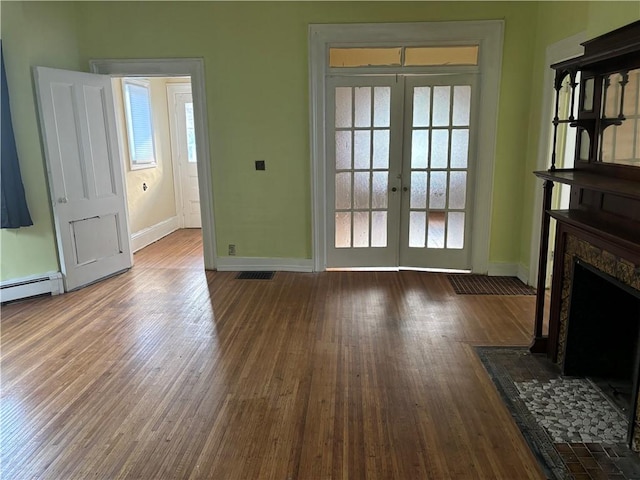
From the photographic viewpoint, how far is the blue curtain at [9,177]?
3980 mm

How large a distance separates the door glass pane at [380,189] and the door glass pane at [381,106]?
1.73 ft

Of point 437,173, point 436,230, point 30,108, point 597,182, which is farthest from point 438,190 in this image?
point 30,108

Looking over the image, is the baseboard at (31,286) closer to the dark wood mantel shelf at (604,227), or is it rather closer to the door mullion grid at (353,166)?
the door mullion grid at (353,166)

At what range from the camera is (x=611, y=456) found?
6.92ft

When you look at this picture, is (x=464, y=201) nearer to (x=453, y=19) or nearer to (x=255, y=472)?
(x=453, y=19)

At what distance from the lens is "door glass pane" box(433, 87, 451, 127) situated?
181 inches

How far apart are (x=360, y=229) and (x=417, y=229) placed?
2.03 ft

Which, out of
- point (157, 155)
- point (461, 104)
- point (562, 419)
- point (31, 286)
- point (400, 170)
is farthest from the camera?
point (157, 155)

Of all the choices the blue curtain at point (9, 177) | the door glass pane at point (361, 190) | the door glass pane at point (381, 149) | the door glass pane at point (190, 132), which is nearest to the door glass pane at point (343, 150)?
the door glass pane at point (361, 190)

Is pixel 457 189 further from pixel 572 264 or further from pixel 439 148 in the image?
pixel 572 264

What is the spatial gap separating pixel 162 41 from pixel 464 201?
11.6ft

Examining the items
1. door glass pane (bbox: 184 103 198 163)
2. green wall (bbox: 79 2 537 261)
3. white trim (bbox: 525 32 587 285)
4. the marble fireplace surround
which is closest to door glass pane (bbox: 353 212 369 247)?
green wall (bbox: 79 2 537 261)

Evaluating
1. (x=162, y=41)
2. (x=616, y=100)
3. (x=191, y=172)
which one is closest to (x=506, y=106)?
(x=616, y=100)

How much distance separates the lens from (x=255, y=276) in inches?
194
